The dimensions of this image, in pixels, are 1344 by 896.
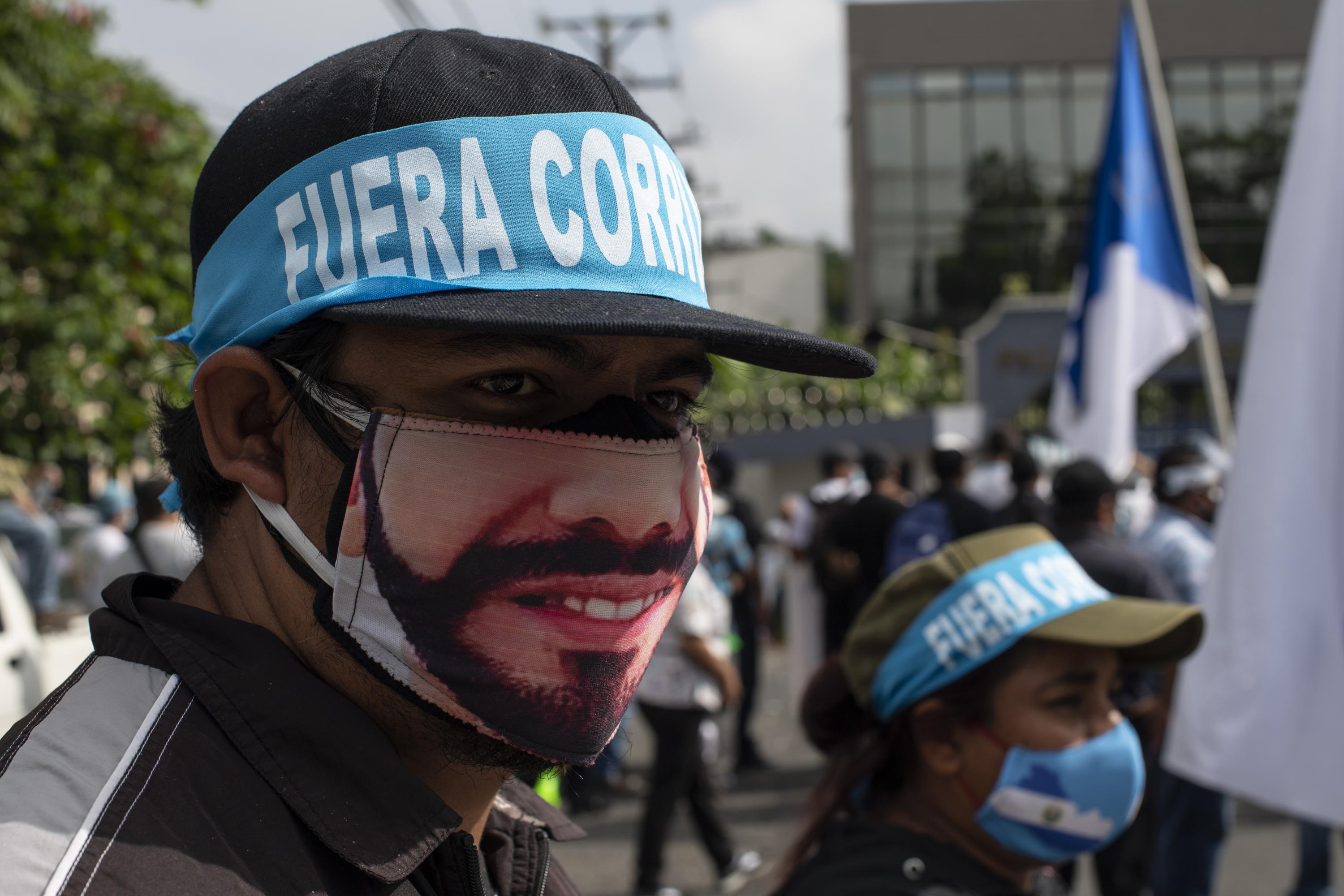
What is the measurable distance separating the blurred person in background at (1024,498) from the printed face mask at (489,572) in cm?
552

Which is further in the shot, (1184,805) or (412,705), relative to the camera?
(1184,805)

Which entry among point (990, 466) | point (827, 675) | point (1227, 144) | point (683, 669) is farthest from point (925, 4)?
point (827, 675)

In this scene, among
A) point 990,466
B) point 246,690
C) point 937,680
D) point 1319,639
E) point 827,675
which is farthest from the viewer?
point 990,466

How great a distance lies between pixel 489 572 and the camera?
121 cm

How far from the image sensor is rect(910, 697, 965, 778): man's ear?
244 centimetres

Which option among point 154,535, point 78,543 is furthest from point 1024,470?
point 78,543

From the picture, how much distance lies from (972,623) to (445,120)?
168 cm

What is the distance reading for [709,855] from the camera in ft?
18.6

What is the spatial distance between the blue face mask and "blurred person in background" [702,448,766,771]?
4.19 m

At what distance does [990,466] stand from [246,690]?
9.30 m

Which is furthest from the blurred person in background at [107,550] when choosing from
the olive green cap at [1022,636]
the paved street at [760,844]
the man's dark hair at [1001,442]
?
the man's dark hair at [1001,442]

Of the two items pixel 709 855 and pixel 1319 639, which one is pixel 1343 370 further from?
pixel 709 855

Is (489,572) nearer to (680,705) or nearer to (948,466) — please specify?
(680,705)

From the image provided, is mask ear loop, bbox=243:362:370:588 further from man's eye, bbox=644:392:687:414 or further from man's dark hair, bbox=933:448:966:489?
man's dark hair, bbox=933:448:966:489
